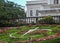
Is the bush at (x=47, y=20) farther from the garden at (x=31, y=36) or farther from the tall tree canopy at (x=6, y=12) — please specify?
the garden at (x=31, y=36)

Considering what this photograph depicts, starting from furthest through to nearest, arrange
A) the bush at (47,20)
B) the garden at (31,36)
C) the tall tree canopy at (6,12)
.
Answer: 1. the tall tree canopy at (6,12)
2. the bush at (47,20)
3. the garden at (31,36)

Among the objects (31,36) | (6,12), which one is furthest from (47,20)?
(31,36)

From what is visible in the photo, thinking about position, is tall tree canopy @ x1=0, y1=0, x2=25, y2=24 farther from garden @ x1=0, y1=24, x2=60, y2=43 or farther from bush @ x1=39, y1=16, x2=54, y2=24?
garden @ x1=0, y1=24, x2=60, y2=43

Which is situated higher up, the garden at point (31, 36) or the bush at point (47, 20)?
the garden at point (31, 36)

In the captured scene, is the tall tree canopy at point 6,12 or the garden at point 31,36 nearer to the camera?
the garden at point 31,36

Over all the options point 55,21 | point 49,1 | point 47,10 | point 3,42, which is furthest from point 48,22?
point 49,1

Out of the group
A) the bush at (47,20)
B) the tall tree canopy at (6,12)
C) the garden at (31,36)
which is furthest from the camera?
the tall tree canopy at (6,12)

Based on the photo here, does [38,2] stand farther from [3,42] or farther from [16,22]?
[3,42]

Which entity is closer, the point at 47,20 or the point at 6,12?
the point at 47,20

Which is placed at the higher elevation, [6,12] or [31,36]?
[31,36]

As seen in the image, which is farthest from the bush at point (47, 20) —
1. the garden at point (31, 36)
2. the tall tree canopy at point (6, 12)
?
the garden at point (31, 36)

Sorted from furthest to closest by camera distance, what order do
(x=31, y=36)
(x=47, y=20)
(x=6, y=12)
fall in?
(x=6, y=12), (x=47, y=20), (x=31, y=36)

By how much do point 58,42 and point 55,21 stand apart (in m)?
17.1

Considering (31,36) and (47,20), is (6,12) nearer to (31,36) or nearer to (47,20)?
(47,20)
